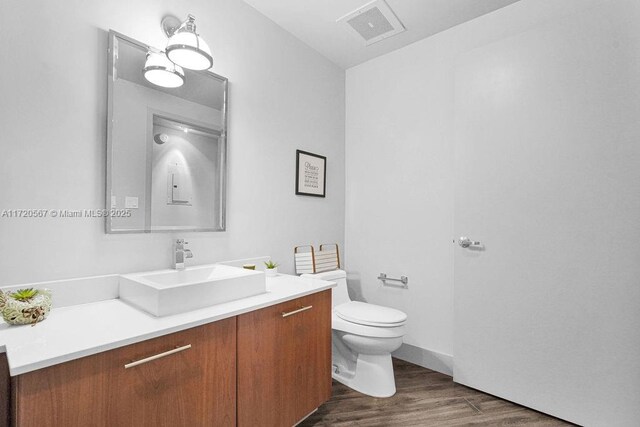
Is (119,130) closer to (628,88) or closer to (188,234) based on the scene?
(188,234)

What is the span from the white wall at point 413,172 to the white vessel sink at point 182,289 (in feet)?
4.47

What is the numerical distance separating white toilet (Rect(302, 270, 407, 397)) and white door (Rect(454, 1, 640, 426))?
49 cm

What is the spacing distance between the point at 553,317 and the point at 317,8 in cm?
233

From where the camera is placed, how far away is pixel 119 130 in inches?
54.9

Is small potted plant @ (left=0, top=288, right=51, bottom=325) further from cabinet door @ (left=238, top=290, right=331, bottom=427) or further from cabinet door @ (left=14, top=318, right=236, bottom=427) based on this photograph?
→ cabinet door @ (left=238, top=290, right=331, bottom=427)

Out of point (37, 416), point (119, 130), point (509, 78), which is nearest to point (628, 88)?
point (509, 78)

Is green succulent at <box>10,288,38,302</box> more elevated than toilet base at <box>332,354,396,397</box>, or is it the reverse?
green succulent at <box>10,288,38,302</box>

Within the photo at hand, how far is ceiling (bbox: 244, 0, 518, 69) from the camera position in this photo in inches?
78.1

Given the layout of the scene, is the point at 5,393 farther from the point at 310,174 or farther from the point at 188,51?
the point at 310,174

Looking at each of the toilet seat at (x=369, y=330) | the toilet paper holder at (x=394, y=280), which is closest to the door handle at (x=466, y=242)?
the toilet paper holder at (x=394, y=280)

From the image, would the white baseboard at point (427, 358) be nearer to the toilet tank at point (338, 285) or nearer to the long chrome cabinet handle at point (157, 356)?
the toilet tank at point (338, 285)

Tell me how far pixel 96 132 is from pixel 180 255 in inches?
25.8

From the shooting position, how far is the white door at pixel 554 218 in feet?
5.03

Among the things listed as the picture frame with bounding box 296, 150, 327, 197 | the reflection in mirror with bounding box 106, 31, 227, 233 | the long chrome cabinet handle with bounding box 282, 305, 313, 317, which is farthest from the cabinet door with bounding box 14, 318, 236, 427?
the picture frame with bounding box 296, 150, 327, 197
